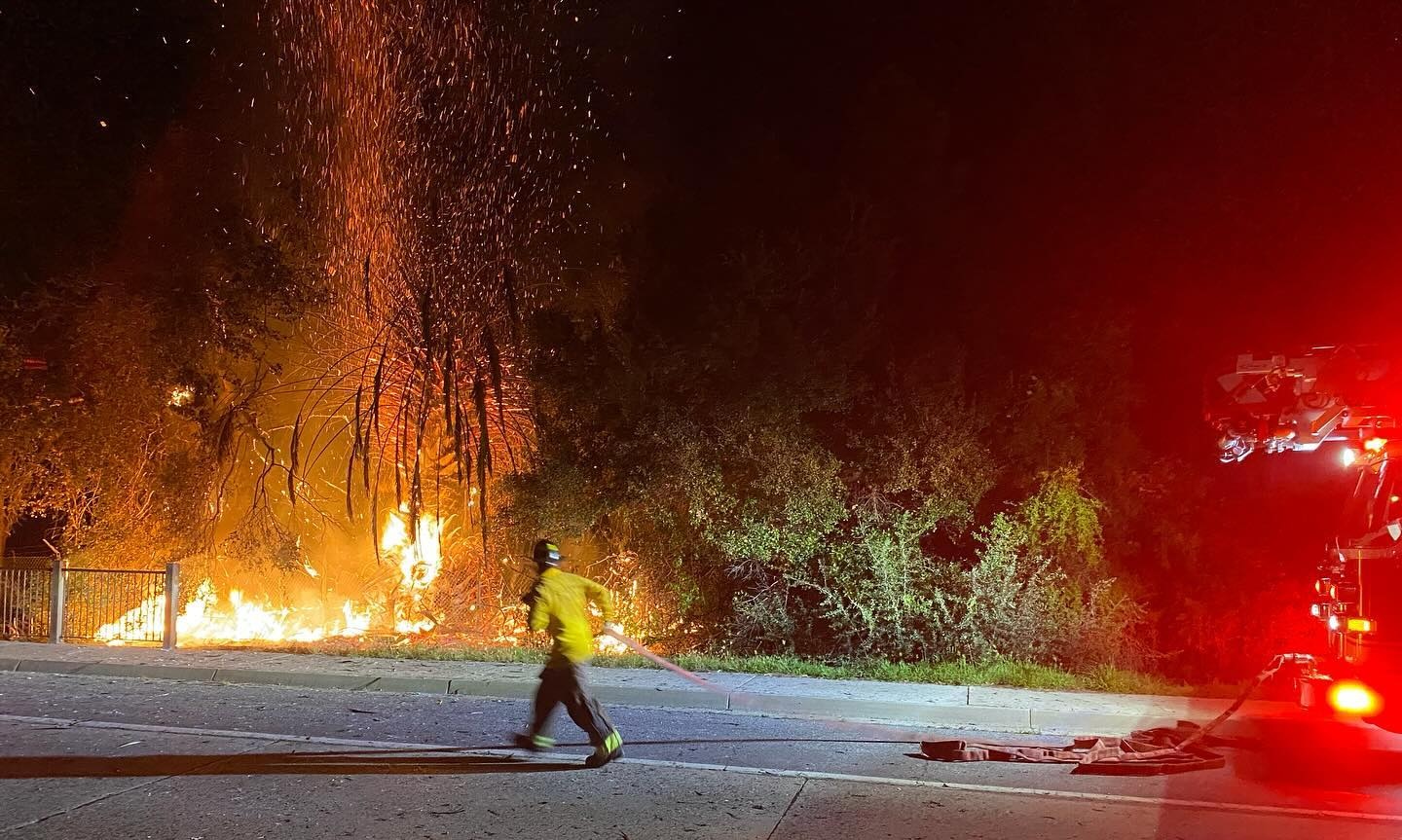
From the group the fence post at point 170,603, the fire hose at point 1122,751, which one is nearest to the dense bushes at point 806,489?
the fire hose at point 1122,751

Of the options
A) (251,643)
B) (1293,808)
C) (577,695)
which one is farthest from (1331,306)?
(251,643)

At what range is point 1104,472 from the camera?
12789 millimetres

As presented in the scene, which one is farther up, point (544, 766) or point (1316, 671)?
point (1316, 671)

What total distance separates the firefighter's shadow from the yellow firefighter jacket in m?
0.77

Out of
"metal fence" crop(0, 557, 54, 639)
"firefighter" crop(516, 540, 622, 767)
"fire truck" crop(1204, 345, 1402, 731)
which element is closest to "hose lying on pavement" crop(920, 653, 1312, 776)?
"fire truck" crop(1204, 345, 1402, 731)

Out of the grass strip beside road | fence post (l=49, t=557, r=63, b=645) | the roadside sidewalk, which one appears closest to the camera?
the roadside sidewalk

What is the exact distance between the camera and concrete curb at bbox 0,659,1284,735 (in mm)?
9047

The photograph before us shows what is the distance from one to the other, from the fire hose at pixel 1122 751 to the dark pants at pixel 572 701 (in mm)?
414

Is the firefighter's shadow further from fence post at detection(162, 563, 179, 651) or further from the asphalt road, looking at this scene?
fence post at detection(162, 563, 179, 651)

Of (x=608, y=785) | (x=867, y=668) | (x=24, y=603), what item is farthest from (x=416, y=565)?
(x=608, y=785)

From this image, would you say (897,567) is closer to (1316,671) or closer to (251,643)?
(1316,671)

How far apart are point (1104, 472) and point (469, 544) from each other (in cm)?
848

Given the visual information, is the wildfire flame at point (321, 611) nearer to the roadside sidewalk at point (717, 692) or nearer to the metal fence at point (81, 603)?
the metal fence at point (81, 603)

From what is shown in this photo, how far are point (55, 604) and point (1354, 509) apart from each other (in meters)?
14.4
